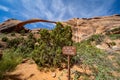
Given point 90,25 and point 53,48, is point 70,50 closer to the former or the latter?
point 53,48

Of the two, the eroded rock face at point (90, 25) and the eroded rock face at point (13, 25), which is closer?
the eroded rock face at point (90, 25)

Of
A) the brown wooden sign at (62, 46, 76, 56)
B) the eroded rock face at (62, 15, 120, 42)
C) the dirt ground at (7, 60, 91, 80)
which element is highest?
the eroded rock face at (62, 15, 120, 42)

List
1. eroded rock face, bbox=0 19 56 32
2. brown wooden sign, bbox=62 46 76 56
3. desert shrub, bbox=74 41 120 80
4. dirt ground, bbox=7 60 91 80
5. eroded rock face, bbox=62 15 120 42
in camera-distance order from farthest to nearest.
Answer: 1. eroded rock face, bbox=0 19 56 32
2. eroded rock face, bbox=62 15 120 42
3. dirt ground, bbox=7 60 91 80
4. desert shrub, bbox=74 41 120 80
5. brown wooden sign, bbox=62 46 76 56

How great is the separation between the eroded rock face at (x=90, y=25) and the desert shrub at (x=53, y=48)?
16333 mm

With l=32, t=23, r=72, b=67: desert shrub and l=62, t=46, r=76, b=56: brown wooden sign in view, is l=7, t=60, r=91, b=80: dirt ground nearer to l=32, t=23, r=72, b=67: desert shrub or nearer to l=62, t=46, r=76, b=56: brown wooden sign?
l=32, t=23, r=72, b=67: desert shrub

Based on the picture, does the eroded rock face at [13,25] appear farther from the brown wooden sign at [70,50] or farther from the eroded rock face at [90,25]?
the brown wooden sign at [70,50]

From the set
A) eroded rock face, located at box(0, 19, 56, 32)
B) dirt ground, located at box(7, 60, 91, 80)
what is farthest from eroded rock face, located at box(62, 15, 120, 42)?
dirt ground, located at box(7, 60, 91, 80)

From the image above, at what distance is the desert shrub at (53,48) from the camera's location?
28.2ft

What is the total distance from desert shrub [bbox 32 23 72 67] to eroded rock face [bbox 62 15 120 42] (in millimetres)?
16333

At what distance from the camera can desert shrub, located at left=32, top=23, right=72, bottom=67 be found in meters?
8.60

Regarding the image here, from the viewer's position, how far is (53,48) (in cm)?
903

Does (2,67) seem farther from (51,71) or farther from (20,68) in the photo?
(51,71)

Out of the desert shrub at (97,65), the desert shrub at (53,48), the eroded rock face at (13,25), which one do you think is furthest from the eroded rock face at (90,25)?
the desert shrub at (53,48)

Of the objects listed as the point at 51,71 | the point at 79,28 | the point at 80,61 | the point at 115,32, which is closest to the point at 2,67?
the point at 51,71
